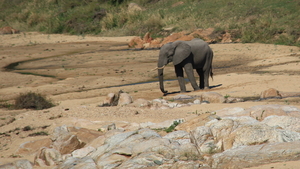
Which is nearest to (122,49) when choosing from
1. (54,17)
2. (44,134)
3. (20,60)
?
(20,60)

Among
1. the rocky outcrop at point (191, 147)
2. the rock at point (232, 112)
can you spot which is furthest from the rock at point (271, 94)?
the rocky outcrop at point (191, 147)

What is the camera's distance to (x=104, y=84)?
65.1ft

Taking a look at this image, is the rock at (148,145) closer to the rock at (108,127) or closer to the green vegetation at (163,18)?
the rock at (108,127)

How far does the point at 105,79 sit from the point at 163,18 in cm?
1985

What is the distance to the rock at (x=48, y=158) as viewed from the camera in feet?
28.6

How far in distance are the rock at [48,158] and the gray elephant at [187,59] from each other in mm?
7654

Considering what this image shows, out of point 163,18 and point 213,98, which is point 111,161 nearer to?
point 213,98

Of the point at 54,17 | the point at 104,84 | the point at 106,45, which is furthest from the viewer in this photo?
the point at 54,17

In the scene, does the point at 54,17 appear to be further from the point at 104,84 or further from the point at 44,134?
the point at 44,134

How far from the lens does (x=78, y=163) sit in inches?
317

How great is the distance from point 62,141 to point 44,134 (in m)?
2.24

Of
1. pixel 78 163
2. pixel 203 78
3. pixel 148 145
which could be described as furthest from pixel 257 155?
pixel 203 78

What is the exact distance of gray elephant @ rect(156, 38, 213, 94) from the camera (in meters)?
16.3

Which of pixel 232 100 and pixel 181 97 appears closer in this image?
pixel 232 100
